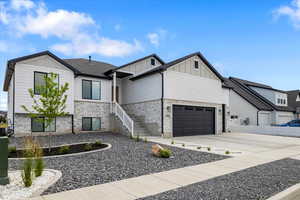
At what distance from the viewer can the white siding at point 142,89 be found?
626 inches

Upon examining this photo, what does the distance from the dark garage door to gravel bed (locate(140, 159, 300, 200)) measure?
9.51m

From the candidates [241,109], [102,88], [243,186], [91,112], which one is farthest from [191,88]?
[241,109]

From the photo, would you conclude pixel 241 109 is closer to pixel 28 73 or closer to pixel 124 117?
pixel 124 117

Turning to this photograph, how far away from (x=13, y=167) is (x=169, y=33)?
15.4 meters

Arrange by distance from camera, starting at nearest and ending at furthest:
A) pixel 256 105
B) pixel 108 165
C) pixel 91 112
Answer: pixel 108 165 < pixel 91 112 < pixel 256 105

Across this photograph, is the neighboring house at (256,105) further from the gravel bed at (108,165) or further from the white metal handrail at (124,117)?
the gravel bed at (108,165)

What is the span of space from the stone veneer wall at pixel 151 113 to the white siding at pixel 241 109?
47.6 feet

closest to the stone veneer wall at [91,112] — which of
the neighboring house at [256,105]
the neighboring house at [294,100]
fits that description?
the neighboring house at [256,105]

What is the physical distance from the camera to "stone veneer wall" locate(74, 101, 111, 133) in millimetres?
16172

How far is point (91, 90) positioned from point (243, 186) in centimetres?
1468

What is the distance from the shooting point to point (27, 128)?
13.9 m

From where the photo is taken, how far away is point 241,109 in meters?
26.8

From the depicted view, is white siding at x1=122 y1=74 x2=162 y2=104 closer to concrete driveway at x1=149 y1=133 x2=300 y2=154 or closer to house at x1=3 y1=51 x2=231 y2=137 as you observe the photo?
house at x1=3 y1=51 x2=231 y2=137

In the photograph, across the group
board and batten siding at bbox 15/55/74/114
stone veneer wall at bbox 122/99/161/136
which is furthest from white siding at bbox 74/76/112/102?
stone veneer wall at bbox 122/99/161/136
